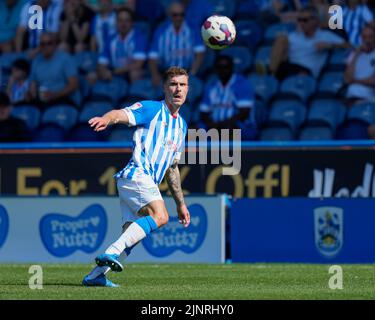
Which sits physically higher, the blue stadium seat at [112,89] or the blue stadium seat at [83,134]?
the blue stadium seat at [112,89]

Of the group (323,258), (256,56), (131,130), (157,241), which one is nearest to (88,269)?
(157,241)

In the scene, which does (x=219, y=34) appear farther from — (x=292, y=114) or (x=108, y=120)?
(x=292, y=114)

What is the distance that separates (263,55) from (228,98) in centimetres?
156

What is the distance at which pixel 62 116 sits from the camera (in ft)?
61.3

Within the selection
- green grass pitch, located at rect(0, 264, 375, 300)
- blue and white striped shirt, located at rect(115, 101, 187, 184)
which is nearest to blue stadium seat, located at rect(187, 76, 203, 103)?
green grass pitch, located at rect(0, 264, 375, 300)

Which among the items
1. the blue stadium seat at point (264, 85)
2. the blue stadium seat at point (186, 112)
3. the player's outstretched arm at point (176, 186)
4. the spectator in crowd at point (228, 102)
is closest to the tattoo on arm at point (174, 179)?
the player's outstretched arm at point (176, 186)

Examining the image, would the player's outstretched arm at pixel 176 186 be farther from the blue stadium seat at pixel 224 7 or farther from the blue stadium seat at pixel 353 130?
the blue stadium seat at pixel 224 7

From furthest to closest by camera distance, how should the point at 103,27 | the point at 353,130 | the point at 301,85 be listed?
the point at 103,27, the point at 301,85, the point at 353,130

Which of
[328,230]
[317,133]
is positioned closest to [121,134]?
[317,133]

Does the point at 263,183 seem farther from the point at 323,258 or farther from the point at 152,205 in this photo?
the point at 152,205

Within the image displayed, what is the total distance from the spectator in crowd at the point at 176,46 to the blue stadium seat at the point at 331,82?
2015mm

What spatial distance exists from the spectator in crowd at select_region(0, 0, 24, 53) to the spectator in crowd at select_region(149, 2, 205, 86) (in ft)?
10.3

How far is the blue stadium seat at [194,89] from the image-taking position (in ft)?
59.2

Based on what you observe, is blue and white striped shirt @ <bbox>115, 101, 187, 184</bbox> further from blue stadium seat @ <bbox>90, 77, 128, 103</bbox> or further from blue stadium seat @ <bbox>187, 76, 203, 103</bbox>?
blue stadium seat @ <bbox>90, 77, 128, 103</bbox>
